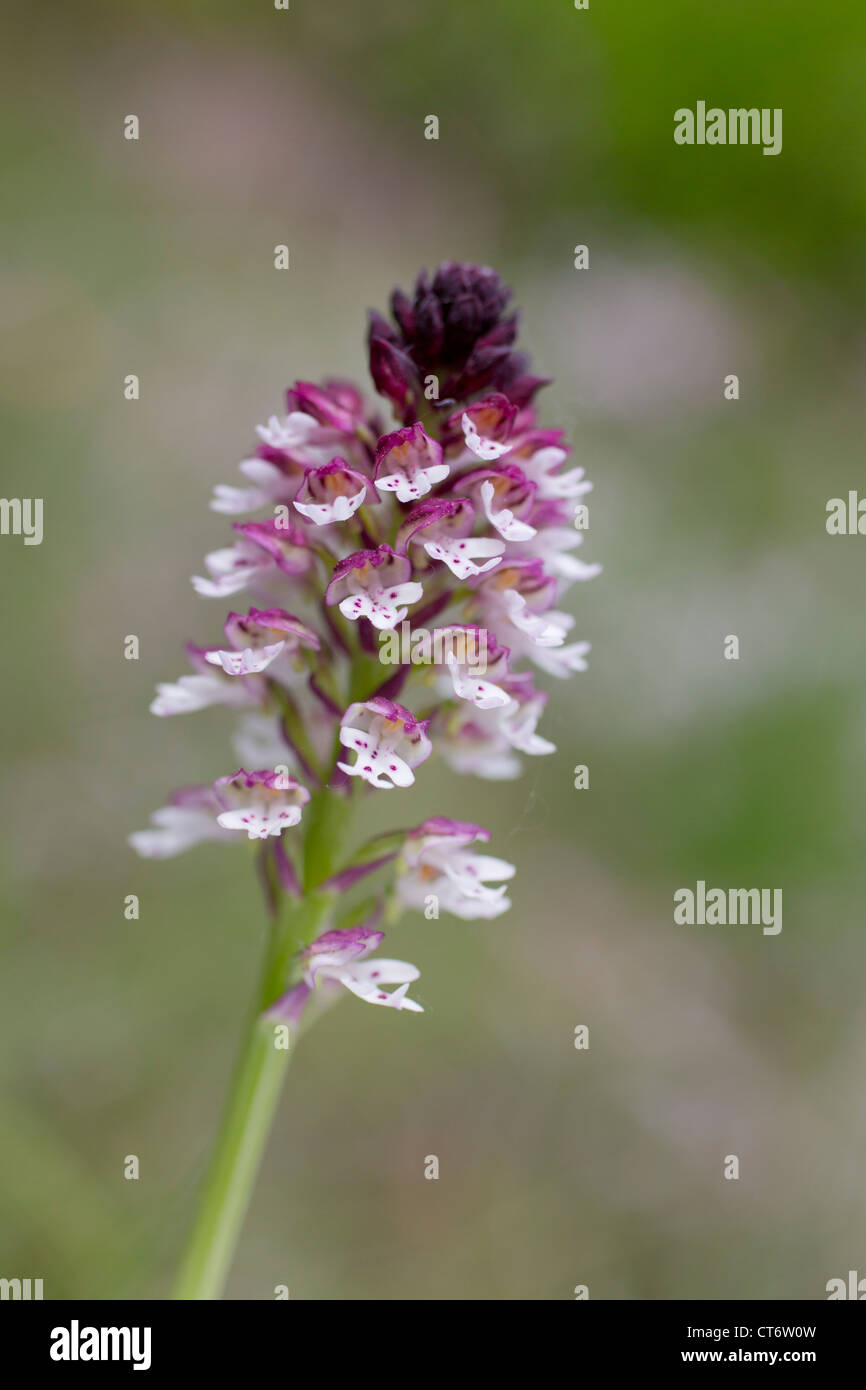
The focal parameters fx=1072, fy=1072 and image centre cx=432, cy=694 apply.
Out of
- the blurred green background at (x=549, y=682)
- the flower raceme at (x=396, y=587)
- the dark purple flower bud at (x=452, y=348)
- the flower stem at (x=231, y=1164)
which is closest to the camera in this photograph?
the flower raceme at (x=396, y=587)

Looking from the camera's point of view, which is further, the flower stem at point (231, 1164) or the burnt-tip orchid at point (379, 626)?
the flower stem at point (231, 1164)

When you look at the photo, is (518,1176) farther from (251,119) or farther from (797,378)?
(251,119)

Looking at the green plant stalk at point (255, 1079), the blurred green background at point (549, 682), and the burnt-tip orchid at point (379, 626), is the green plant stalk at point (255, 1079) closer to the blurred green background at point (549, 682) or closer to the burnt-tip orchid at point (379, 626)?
the burnt-tip orchid at point (379, 626)

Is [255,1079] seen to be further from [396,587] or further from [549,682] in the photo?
[549,682]

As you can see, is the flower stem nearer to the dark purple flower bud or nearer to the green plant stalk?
the green plant stalk

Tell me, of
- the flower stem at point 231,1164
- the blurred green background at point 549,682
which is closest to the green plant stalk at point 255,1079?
the flower stem at point 231,1164

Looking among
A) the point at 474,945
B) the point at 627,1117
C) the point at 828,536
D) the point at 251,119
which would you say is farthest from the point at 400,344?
the point at 251,119
